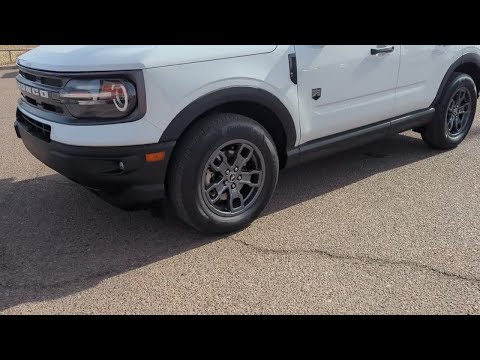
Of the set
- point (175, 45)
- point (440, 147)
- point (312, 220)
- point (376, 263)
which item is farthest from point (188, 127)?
point (440, 147)

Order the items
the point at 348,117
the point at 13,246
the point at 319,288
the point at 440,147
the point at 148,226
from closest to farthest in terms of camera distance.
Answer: the point at 319,288 → the point at 13,246 → the point at 148,226 → the point at 348,117 → the point at 440,147

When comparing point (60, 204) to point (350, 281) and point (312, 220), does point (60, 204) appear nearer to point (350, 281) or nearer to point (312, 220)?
point (312, 220)

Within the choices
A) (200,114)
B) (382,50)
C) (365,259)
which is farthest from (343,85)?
(365,259)

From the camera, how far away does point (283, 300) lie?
8.73 ft

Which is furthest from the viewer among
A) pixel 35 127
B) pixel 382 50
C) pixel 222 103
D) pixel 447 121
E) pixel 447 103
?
pixel 447 121

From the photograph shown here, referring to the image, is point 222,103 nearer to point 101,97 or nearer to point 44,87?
point 101,97

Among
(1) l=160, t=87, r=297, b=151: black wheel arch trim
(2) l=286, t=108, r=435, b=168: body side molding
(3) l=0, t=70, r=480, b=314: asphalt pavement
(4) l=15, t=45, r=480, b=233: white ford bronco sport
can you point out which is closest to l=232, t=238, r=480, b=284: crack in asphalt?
(3) l=0, t=70, r=480, b=314: asphalt pavement

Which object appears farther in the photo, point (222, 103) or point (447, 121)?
point (447, 121)

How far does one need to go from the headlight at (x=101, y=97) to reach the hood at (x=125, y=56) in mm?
89

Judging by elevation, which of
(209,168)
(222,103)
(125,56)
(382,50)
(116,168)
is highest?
(125,56)

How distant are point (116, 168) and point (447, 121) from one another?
3700 mm

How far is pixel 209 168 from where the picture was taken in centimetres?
321

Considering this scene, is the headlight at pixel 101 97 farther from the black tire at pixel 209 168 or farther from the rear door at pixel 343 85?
the rear door at pixel 343 85
